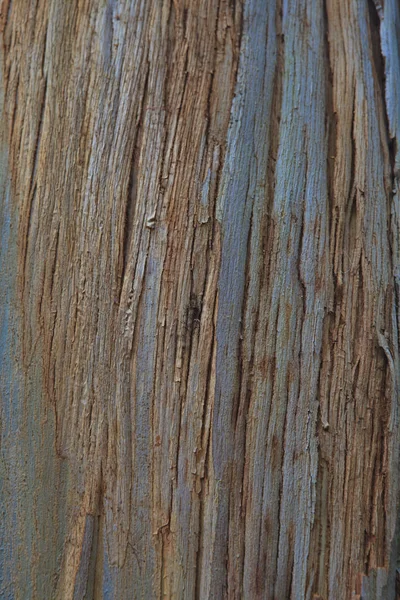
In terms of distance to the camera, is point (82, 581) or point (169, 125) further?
point (169, 125)

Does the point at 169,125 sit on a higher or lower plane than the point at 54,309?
higher

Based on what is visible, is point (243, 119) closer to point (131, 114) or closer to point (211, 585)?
point (131, 114)

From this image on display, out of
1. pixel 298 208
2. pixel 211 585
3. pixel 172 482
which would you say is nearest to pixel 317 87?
pixel 298 208

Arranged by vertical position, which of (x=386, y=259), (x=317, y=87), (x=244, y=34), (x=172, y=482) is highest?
(x=244, y=34)

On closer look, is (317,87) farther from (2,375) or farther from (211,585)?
(211,585)

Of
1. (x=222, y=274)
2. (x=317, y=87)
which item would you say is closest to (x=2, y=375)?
(x=222, y=274)

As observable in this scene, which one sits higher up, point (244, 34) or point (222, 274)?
point (244, 34)
